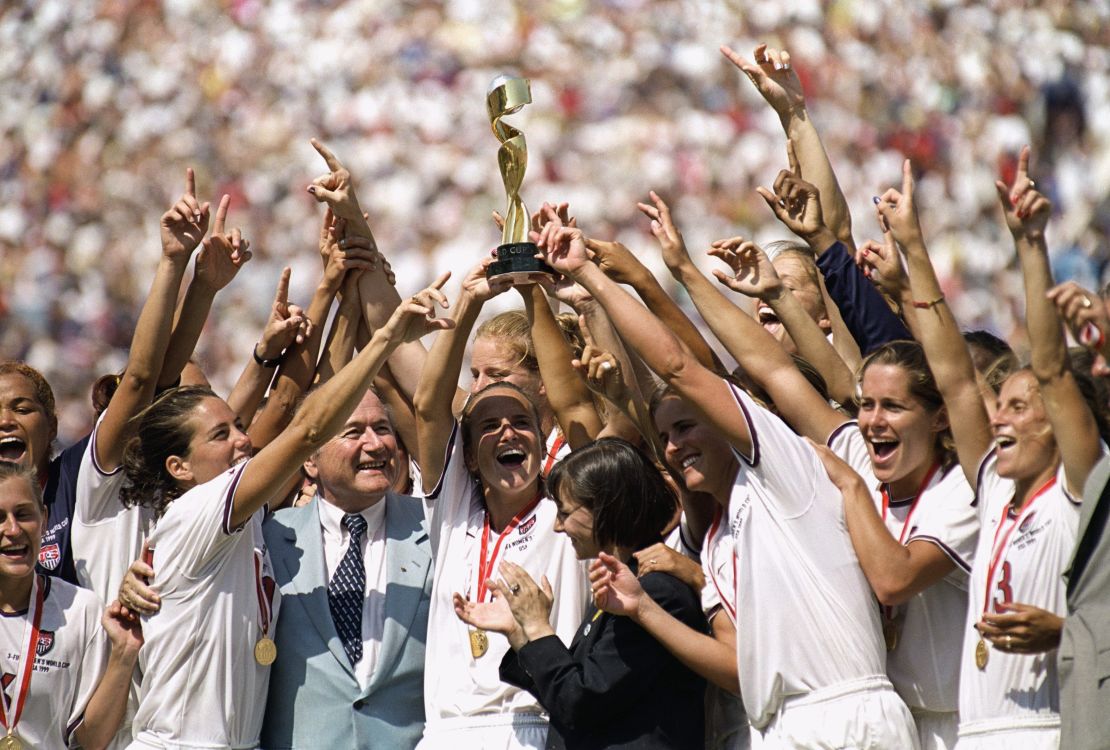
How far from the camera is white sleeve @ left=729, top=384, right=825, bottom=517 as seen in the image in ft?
11.4

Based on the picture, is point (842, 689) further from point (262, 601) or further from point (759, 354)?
point (262, 601)

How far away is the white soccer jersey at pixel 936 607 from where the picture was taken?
3525 mm

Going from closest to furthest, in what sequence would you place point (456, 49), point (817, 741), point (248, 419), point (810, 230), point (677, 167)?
point (817, 741), point (810, 230), point (248, 419), point (677, 167), point (456, 49)

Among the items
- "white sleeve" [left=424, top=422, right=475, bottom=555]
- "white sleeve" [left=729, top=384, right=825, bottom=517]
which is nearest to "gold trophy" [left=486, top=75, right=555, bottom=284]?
"white sleeve" [left=424, top=422, right=475, bottom=555]

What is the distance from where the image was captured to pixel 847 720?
3.39 meters

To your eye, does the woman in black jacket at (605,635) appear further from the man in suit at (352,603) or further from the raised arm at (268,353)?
the raised arm at (268,353)

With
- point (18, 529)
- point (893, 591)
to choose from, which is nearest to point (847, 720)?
point (893, 591)

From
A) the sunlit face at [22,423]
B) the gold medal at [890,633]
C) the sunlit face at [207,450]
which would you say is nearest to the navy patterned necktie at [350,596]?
the sunlit face at [207,450]

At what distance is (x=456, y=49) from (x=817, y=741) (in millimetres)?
6203

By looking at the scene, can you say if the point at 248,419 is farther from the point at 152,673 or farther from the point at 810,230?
the point at 810,230

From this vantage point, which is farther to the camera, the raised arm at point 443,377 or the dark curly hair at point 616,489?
the raised arm at point 443,377

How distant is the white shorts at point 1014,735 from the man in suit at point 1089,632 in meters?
0.15

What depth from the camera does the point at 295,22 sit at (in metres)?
9.07

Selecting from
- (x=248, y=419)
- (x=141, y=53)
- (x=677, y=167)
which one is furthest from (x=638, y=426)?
(x=141, y=53)
